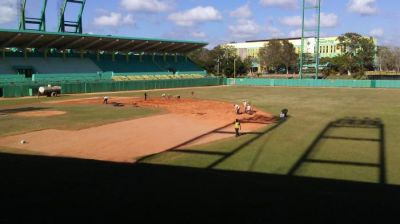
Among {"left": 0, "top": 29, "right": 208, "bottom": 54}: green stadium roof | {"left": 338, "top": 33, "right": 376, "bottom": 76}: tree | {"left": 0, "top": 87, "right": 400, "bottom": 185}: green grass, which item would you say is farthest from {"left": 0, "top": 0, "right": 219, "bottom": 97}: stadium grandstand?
{"left": 338, "top": 33, "right": 376, "bottom": 76}: tree

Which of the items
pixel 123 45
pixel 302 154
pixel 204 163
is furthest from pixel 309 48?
pixel 204 163

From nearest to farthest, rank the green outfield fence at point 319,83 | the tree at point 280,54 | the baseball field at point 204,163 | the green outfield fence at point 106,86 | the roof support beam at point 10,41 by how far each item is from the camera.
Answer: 1. the baseball field at point 204,163
2. the green outfield fence at point 106,86
3. the roof support beam at point 10,41
4. the green outfield fence at point 319,83
5. the tree at point 280,54

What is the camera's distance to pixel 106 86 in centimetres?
6203

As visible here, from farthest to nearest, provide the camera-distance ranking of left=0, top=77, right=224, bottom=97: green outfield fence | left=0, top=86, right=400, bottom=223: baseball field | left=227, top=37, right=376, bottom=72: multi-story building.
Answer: left=227, top=37, right=376, bottom=72: multi-story building < left=0, top=77, right=224, bottom=97: green outfield fence < left=0, top=86, right=400, bottom=223: baseball field

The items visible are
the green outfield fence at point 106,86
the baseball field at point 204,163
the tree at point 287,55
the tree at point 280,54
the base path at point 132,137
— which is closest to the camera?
the baseball field at point 204,163

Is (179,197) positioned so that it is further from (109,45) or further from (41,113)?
(109,45)

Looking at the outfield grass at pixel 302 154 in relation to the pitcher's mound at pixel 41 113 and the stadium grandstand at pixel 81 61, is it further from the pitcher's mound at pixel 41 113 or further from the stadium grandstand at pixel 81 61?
the stadium grandstand at pixel 81 61

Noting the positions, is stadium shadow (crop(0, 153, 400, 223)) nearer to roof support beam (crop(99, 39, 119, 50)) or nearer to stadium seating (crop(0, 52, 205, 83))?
stadium seating (crop(0, 52, 205, 83))

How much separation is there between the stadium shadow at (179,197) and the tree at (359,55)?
112 metres

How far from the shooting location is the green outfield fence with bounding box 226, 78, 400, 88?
72562 mm

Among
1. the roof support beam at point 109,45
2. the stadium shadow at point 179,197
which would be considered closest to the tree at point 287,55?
the roof support beam at point 109,45

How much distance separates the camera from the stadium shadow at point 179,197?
356 inches

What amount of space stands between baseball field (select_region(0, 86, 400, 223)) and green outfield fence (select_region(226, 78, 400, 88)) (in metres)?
48.3

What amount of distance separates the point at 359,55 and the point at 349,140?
108039 mm
